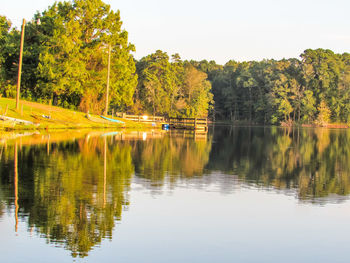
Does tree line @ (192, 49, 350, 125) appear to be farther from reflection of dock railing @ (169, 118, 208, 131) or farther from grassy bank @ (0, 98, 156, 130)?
grassy bank @ (0, 98, 156, 130)

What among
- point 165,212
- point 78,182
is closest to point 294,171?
point 78,182

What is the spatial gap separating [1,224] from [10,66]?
65.8m

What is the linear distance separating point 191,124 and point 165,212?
6812 cm

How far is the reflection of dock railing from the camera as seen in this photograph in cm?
8075

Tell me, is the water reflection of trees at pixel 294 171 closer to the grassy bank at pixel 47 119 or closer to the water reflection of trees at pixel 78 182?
the water reflection of trees at pixel 78 182

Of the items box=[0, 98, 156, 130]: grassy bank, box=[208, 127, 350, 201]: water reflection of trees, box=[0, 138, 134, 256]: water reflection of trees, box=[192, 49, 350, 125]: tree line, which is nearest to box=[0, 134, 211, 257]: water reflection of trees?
box=[0, 138, 134, 256]: water reflection of trees

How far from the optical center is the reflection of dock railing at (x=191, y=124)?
8075 cm

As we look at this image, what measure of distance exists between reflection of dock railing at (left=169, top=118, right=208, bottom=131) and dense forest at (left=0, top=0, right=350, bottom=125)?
29.2 feet

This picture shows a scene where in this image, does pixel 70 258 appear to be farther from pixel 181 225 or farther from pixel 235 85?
pixel 235 85

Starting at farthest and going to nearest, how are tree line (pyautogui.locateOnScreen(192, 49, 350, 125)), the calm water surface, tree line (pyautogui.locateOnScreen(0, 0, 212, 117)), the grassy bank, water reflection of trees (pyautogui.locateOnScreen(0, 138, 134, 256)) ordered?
tree line (pyautogui.locateOnScreen(192, 49, 350, 125))
tree line (pyautogui.locateOnScreen(0, 0, 212, 117))
the grassy bank
water reflection of trees (pyautogui.locateOnScreen(0, 138, 134, 256))
the calm water surface

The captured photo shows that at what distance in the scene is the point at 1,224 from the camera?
1236cm

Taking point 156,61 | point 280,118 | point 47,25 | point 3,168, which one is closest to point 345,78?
point 280,118

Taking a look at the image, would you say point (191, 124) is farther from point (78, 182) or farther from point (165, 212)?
point (165, 212)


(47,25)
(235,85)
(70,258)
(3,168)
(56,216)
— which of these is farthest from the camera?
(235,85)
